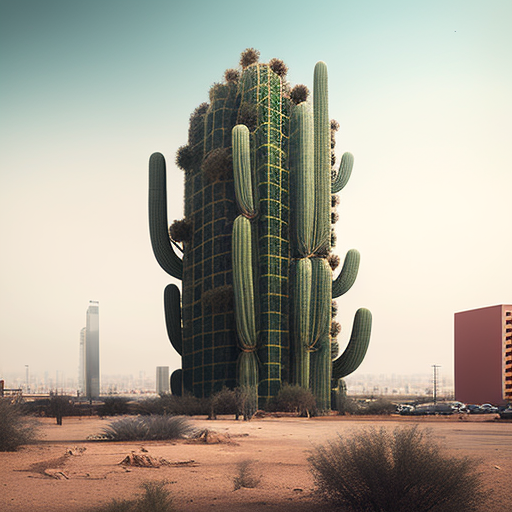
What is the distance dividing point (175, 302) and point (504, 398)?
4763 cm

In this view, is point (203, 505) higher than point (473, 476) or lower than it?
lower

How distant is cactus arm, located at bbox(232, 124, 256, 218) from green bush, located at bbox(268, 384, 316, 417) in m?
14.0

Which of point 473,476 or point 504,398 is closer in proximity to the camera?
point 473,476

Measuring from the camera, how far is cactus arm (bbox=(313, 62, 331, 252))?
4942cm

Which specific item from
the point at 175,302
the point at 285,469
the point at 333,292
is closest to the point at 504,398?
the point at 333,292

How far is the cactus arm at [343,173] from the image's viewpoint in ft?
192

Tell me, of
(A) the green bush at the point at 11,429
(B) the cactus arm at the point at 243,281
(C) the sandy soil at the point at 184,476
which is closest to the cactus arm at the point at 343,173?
(B) the cactus arm at the point at 243,281

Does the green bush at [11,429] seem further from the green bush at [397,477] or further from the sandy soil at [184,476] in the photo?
the green bush at [397,477]

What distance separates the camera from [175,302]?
195 ft

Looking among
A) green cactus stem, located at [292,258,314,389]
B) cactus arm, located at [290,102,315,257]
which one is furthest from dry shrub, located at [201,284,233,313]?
cactus arm, located at [290,102,315,257]

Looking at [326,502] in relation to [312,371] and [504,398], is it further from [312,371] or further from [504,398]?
[504,398]

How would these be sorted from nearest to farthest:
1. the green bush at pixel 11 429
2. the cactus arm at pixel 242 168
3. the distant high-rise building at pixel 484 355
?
the green bush at pixel 11 429
the cactus arm at pixel 242 168
the distant high-rise building at pixel 484 355

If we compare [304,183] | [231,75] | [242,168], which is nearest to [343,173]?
[304,183]

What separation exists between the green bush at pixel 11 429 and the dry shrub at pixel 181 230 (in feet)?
127
